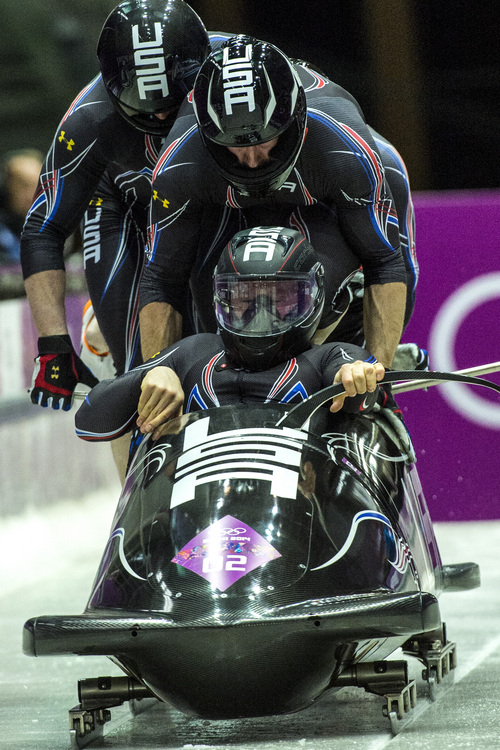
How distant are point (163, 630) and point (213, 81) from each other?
1.34m

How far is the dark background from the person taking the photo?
9102mm

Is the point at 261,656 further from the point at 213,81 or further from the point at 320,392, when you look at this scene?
the point at 213,81

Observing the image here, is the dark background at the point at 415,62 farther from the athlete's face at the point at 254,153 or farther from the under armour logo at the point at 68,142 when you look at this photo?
the athlete's face at the point at 254,153

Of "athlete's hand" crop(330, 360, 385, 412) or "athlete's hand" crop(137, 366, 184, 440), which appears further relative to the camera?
"athlete's hand" crop(137, 366, 184, 440)

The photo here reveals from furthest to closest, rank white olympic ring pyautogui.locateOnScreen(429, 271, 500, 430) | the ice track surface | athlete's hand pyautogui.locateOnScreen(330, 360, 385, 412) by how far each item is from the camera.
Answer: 1. white olympic ring pyautogui.locateOnScreen(429, 271, 500, 430)
2. athlete's hand pyautogui.locateOnScreen(330, 360, 385, 412)
3. the ice track surface

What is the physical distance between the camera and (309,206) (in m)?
3.24

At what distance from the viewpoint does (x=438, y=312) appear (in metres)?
5.34

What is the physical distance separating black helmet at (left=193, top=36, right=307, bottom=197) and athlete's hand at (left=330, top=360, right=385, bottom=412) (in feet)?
1.94

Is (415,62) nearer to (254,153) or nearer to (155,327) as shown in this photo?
(155,327)

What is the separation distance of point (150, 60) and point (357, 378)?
124 centimetres

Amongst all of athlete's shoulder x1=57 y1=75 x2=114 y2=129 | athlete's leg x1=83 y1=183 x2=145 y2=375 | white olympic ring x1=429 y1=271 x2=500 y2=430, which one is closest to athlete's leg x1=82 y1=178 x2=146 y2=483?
athlete's leg x1=83 y1=183 x2=145 y2=375

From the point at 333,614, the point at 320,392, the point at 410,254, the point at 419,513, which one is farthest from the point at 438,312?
the point at 333,614

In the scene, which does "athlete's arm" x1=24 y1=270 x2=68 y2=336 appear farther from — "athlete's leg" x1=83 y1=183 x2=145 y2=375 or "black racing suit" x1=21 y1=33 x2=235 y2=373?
"athlete's leg" x1=83 y1=183 x2=145 y2=375

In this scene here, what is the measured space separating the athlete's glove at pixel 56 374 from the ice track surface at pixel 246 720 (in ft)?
2.31
